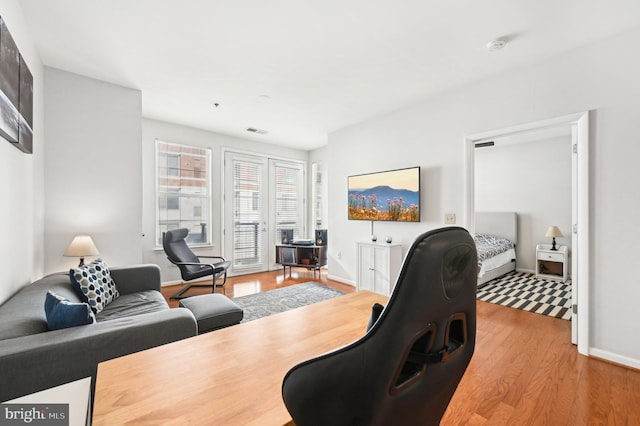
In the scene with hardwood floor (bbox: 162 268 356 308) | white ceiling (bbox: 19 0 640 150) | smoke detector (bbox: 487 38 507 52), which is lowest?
hardwood floor (bbox: 162 268 356 308)

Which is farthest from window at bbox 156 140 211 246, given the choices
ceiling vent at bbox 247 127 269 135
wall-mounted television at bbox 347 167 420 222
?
wall-mounted television at bbox 347 167 420 222

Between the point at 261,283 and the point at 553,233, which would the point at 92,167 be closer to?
the point at 261,283

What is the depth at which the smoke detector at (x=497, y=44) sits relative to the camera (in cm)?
237

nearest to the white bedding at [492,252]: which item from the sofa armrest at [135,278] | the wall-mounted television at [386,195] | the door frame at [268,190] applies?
the wall-mounted television at [386,195]

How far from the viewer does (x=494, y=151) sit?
19.7 ft

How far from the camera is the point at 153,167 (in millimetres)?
4582

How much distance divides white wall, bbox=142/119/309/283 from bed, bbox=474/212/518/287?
14.7ft

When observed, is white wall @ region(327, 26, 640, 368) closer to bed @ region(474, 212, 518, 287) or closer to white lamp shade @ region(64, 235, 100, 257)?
Answer: bed @ region(474, 212, 518, 287)

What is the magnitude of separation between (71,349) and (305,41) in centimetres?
261

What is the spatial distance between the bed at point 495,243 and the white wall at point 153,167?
14.7ft

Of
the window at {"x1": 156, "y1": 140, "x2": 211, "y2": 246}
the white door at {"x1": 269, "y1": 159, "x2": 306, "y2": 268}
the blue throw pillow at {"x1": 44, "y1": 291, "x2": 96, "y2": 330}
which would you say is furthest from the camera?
the white door at {"x1": 269, "y1": 159, "x2": 306, "y2": 268}

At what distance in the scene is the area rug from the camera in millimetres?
3520

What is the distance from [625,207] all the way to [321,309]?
104 inches

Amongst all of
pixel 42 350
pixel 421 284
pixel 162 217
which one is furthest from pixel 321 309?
pixel 162 217
